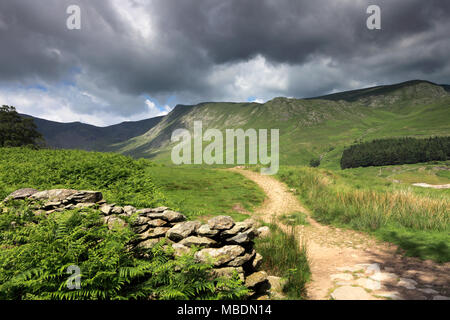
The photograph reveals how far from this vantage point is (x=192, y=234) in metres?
6.57

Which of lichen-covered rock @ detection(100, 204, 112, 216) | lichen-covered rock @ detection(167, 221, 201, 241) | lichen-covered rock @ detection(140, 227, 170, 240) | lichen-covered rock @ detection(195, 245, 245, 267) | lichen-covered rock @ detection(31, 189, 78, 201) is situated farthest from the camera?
lichen-covered rock @ detection(31, 189, 78, 201)

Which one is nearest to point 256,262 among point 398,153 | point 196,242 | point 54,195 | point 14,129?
point 196,242

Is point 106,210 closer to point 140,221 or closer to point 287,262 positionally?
point 140,221

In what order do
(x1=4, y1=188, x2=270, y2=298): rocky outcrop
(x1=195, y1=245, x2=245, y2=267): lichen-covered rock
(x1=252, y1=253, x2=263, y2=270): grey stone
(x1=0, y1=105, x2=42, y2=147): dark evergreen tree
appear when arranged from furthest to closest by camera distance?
1. (x1=0, y1=105, x2=42, y2=147): dark evergreen tree
2. (x1=252, y1=253, x2=263, y2=270): grey stone
3. (x1=4, y1=188, x2=270, y2=298): rocky outcrop
4. (x1=195, y1=245, x2=245, y2=267): lichen-covered rock

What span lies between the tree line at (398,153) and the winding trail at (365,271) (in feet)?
547

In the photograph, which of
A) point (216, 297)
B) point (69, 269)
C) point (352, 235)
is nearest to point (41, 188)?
point (69, 269)

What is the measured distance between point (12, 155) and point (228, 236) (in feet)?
74.7

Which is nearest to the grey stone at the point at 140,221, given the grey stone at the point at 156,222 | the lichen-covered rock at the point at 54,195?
the grey stone at the point at 156,222

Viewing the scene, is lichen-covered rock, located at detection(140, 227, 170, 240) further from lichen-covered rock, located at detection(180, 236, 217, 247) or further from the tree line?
the tree line

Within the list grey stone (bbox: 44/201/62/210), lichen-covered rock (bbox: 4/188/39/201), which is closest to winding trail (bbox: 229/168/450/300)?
grey stone (bbox: 44/201/62/210)

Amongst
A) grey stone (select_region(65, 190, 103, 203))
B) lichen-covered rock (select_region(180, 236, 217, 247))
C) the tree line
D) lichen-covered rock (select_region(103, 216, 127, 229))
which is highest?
the tree line

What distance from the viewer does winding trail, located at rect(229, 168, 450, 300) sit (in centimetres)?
502

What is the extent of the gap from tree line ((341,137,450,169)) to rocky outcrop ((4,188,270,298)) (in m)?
172
